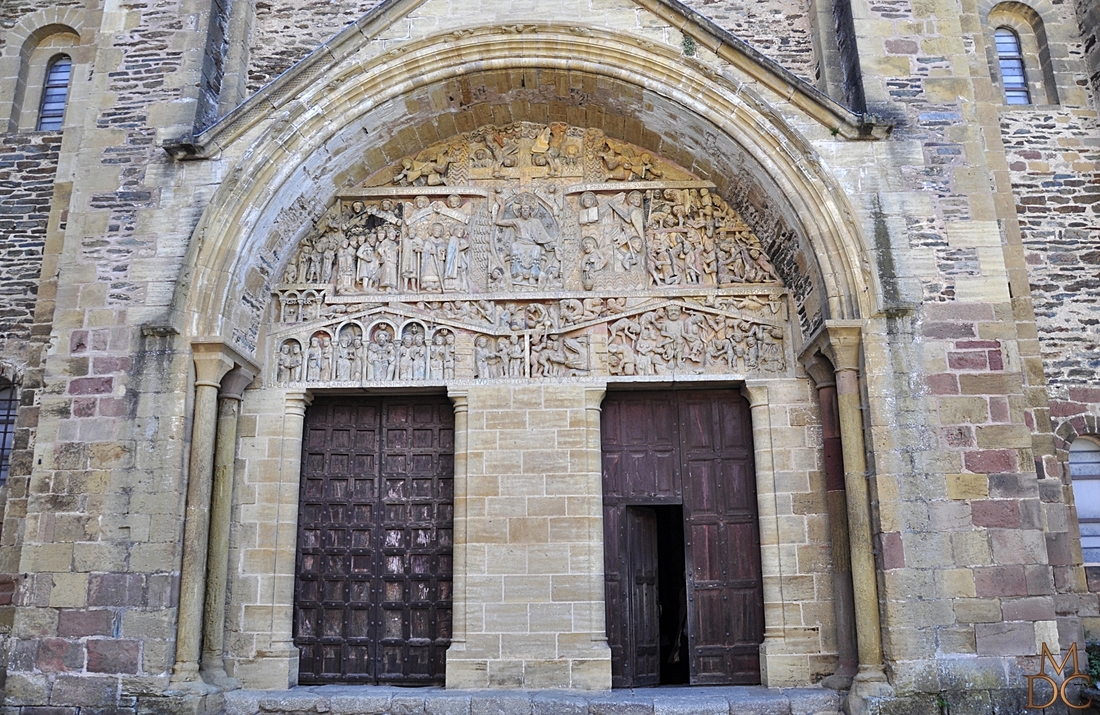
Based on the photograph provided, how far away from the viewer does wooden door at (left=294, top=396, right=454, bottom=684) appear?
26.9 feet

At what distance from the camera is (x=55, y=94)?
10.1m

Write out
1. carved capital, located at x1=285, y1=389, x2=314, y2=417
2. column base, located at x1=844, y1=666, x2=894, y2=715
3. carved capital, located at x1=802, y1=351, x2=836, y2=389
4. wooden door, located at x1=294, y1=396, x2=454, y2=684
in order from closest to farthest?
column base, located at x1=844, y1=666, x2=894, y2=715 → carved capital, located at x1=802, y1=351, x2=836, y2=389 → wooden door, located at x1=294, y1=396, x2=454, y2=684 → carved capital, located at x1=285, y1=389, x2=314, y2=417

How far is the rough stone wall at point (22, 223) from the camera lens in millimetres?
9070

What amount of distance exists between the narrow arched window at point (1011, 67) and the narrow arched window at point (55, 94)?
10142mm

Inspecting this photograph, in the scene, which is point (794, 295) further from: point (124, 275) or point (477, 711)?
point (124, 275)

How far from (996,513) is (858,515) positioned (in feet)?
3.37

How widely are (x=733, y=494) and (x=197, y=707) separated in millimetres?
4917

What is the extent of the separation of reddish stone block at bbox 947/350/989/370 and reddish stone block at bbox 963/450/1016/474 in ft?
2.29

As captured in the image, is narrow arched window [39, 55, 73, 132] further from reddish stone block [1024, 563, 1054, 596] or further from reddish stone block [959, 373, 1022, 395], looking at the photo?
reddish stone block [1024, 563, 1054, 596]

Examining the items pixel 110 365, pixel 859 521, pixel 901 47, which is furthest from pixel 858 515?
pixel 110 365

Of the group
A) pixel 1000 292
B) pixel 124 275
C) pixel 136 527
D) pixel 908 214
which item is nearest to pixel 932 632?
pixel 1000 292

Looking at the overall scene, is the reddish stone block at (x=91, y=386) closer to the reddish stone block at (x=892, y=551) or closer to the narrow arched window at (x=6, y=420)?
the narrow arched window at (x=6, y=420)

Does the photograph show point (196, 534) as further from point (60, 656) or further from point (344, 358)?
point (344, 358)

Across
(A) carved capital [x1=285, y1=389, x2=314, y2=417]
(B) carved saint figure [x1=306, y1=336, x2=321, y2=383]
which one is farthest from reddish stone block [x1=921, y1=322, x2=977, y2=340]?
(A) carved capital [x1=285, y1=389, x2=314, y2=417]
